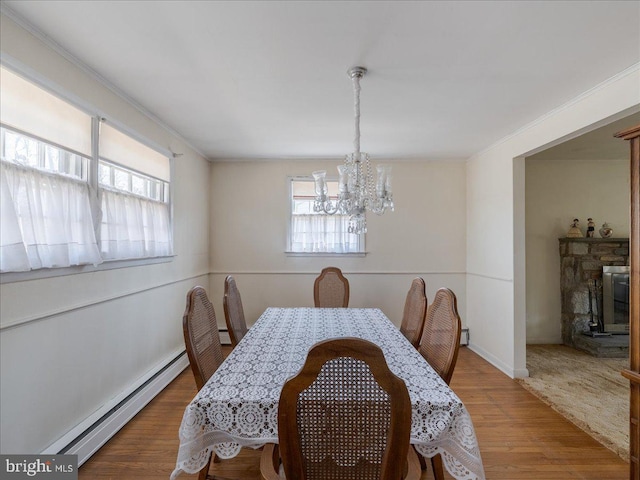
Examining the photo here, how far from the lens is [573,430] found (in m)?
2.33

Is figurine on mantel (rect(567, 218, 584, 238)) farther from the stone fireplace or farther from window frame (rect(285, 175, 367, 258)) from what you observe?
window frame (rect(285, 175, 367, 258))

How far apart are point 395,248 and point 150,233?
2.95 meters

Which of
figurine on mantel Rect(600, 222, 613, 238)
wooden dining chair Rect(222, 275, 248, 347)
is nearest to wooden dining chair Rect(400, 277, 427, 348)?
wooden dining chair Rect(222, 275, 248, 347)

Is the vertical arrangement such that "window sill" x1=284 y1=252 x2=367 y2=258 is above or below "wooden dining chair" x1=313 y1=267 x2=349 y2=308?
above

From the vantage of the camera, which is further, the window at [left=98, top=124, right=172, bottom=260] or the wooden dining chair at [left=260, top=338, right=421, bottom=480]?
the window at [left=98, top=124, right=172, bottom=260]

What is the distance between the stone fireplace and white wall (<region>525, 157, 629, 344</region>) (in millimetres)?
159

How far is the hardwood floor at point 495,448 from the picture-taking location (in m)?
1.89

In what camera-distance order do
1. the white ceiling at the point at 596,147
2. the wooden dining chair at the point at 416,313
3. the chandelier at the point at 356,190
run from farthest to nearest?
the white ceiling at the point at 596,147 < the wooden dining chair at the point at 416,313 < the chandelier at the point at 356,190

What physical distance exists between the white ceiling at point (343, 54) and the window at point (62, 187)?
1.26 feet

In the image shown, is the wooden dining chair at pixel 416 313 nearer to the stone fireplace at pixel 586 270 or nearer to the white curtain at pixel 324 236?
the white curtain at pixel 324 236

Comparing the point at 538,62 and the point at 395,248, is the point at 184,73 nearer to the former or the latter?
the point at 538,62

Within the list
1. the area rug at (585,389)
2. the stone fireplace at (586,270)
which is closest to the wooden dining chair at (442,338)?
the area rug at (585,389)

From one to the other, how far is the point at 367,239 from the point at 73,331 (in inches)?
128

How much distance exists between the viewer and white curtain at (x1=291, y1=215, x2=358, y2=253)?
14.2 ft
